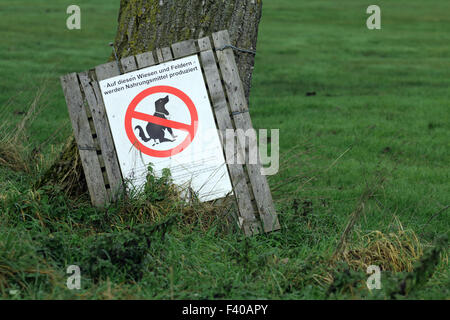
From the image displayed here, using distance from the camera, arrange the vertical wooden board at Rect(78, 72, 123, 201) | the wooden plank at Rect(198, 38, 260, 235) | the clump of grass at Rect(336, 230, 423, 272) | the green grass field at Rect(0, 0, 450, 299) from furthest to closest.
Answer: the vertical wooden board at Rect(78, 72, 123, 201), the wooden plank at Rect(198, 38, 260, 235), the clump of grass at Rect(336, 230, 423, 272), the green grass field at Rect(0, 0, 450, 299)

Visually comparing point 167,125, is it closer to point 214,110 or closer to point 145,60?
point 214,110

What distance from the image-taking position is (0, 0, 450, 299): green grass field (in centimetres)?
380

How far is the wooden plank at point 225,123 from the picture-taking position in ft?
16.0

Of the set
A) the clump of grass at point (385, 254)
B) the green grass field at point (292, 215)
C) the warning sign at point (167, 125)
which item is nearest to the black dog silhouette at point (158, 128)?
the warning sign at point (167, 125)

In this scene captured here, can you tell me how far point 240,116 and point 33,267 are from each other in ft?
6.52

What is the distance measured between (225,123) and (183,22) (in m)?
0.95

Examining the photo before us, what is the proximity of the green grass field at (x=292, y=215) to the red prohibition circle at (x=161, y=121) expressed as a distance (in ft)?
0.94

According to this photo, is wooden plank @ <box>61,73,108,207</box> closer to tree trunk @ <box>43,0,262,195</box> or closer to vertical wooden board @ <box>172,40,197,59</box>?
tree trunk @ <box>43,0,262,195</box>

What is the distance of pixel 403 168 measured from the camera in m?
7.26

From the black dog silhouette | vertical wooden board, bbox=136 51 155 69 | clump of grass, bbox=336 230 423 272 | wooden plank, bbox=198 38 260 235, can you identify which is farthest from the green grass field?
vertical wooden board, bbox=136 51 155 69

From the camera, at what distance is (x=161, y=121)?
16.3 ft

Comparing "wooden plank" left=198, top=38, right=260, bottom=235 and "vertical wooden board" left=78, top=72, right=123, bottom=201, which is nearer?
"wooden plank" left=198, top=38, right=260, bottom=235

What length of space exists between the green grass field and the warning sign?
228mm
